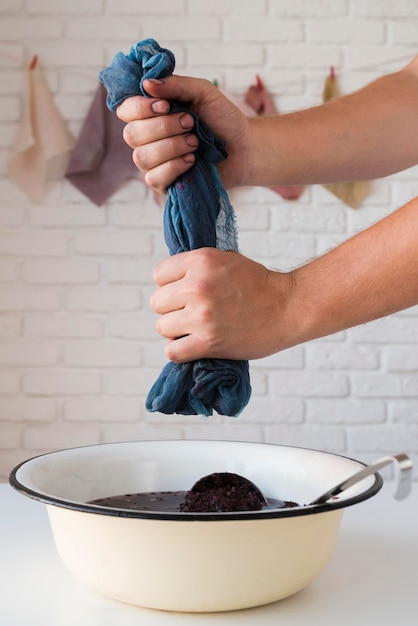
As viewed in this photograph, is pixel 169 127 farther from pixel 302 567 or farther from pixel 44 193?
pixel 44 193

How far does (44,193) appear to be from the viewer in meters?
2.33

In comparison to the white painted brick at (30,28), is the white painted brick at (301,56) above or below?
below

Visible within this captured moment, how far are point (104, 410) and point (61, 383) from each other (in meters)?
0.15

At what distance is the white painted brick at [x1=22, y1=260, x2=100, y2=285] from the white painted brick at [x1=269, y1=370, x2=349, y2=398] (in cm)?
62

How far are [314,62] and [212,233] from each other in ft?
5.35

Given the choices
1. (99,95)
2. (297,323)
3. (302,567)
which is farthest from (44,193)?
(302,567)

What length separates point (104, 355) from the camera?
231 centimetres

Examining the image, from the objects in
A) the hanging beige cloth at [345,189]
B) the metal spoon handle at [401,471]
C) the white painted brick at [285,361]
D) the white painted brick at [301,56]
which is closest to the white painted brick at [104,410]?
the white painted brick at [285,361]

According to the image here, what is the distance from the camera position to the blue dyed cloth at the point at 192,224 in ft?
2.81

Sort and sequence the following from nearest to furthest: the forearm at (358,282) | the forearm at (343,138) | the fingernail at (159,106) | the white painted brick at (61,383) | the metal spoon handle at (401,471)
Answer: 1. the metal spoon handle at (401,471)
2. the forearm at (358,282)
3. the fingernail at (159,106)
4. the forearm at (343,138)
5. the white painted brick at (61,383)

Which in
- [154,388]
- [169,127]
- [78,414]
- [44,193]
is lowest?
[78,414]

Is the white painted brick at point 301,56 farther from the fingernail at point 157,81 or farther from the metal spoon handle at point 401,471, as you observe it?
the metal spoon handle at point 401,471

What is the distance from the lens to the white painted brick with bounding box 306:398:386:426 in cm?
232

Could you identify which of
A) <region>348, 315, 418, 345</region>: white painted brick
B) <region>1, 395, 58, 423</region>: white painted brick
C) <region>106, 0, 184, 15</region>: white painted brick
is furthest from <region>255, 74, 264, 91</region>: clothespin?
<region>1, 395, 58, 423</region>: white painted brick
